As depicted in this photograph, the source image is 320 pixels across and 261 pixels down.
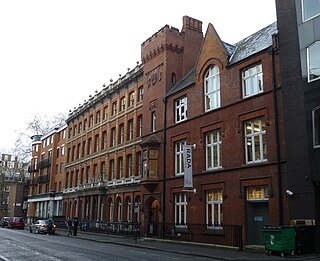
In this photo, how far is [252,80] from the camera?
2308 cm

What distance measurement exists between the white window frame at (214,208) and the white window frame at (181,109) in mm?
6365

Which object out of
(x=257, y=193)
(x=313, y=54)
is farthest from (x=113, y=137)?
(x=313, y=54)

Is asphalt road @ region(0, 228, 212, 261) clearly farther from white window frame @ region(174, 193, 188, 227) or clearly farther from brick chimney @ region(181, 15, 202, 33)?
brick chimney @ region(181, 15, 202, 33)

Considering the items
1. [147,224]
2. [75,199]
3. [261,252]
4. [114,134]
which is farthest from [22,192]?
[261,252]

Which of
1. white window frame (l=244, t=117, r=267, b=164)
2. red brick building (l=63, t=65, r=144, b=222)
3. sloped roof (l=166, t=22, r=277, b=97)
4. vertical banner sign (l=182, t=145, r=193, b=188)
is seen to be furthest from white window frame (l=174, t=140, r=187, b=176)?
white window frame (l=244, t=117, r=267, b=164)

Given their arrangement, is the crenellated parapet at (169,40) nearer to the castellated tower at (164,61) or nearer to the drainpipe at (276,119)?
the castellated tower at (164,61)

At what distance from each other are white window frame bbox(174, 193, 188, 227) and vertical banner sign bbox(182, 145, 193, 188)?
91.5 inches

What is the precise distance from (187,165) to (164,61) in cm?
1033

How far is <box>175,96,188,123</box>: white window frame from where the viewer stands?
2875 centimetres

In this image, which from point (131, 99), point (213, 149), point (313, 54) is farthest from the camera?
point (131, 99)

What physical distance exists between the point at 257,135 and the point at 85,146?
30002mm

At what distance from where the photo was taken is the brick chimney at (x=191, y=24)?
34.4 metres

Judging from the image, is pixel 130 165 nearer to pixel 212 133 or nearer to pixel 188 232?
pixel 188 232

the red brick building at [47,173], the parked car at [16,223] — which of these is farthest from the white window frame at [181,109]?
the parked car at [16,223]
